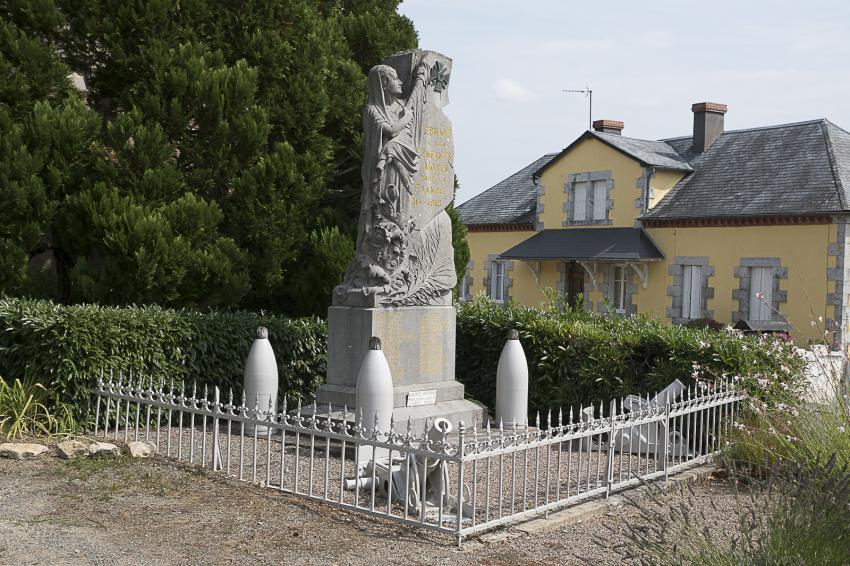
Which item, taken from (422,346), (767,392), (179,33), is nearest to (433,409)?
(422,346)

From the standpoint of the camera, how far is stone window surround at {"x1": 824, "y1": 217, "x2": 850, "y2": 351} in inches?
784

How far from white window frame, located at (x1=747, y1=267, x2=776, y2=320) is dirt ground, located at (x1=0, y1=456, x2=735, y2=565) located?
16.7 meters

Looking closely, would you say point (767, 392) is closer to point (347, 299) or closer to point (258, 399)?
point (347, 299)

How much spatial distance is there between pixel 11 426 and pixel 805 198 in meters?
19.0

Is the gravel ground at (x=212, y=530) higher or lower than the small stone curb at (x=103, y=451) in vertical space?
lower

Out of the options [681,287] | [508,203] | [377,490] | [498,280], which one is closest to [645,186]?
[681,287]

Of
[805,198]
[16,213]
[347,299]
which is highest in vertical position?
[805,198]

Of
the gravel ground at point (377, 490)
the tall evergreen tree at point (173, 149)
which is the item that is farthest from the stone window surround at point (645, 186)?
the gravel ground at point (377, 490)

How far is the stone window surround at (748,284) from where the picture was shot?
21500mm

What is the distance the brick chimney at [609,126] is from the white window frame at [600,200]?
10.6ft

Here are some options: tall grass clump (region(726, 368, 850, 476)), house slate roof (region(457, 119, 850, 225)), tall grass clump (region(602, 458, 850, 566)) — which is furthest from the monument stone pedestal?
house slate roof (region(457, 119, 850, 225))

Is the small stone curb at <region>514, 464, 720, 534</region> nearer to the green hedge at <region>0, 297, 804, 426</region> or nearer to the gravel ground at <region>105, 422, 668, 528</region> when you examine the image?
the gravel ground at <region>105, 422, 668, 528</region>

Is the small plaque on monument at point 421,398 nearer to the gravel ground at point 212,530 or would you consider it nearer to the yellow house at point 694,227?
the gravel ground at point 212,530

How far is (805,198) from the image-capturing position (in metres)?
21.1
